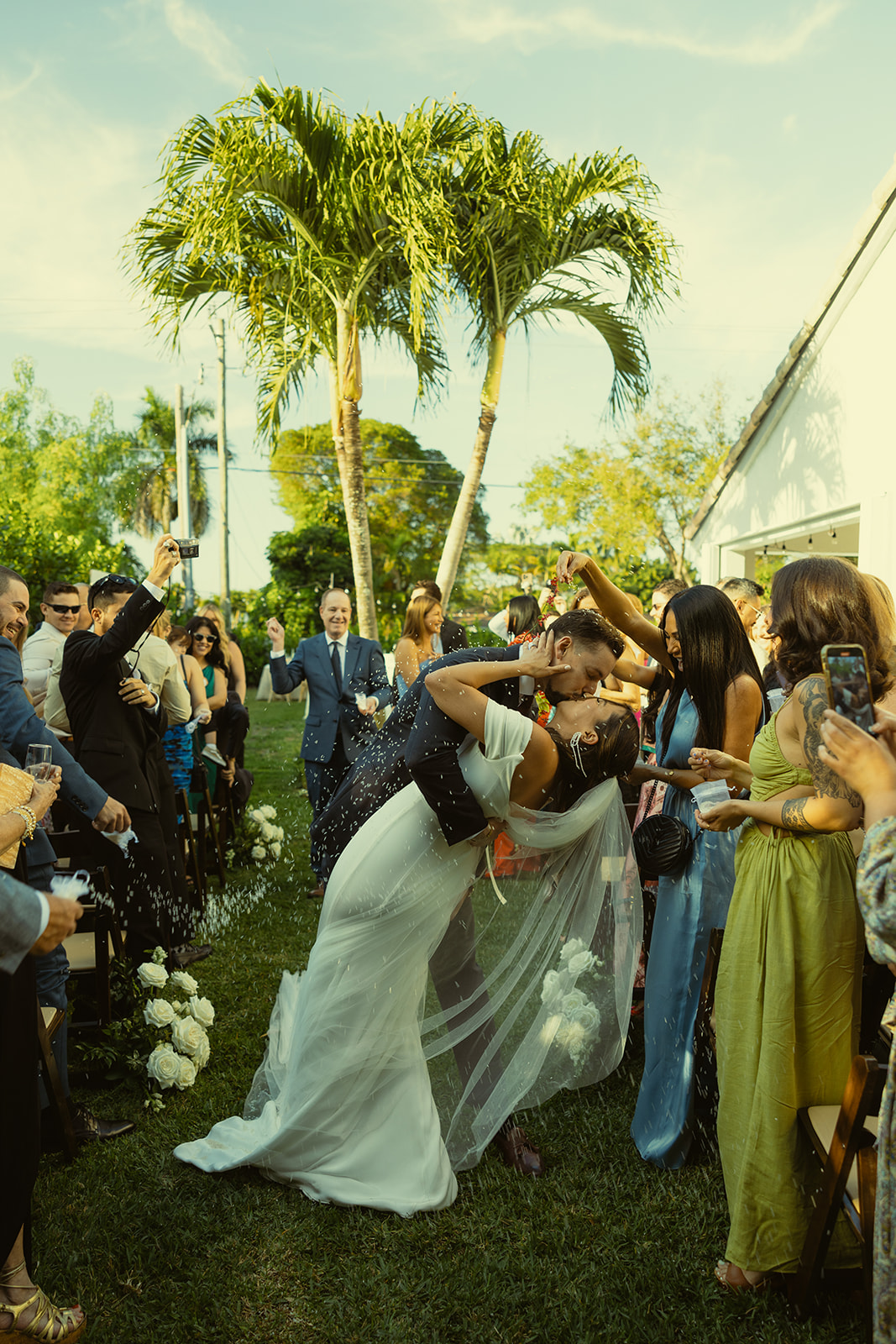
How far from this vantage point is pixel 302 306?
11703mm

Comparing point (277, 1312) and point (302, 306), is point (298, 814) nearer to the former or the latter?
point (302, 306)

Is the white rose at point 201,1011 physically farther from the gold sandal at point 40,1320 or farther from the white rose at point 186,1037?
the gold sandal at point 40,1320

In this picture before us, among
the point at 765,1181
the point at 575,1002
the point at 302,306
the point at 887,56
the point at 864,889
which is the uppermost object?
the point at 887,56

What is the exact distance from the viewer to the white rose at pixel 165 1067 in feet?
12.3

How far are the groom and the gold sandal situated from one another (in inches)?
54.8

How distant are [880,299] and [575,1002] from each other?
7.44 metres

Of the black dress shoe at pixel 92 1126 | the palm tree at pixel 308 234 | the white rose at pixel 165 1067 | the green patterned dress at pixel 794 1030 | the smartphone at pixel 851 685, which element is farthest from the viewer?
the palm tree at pixel 308 234

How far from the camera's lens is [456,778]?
288 centimetres

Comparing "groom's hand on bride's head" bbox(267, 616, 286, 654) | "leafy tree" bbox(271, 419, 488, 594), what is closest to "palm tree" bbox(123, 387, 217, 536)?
"leafy tree" bbox(271, 419, 488, 594)

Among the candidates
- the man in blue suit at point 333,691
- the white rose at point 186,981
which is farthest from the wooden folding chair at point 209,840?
the white rose at point 186,981

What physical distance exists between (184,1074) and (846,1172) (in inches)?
104

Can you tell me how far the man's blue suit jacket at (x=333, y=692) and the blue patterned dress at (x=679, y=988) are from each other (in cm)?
410

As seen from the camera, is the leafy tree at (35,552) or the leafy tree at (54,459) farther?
the leafy tree at (54,459)

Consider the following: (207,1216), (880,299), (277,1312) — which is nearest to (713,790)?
(277,1312)
